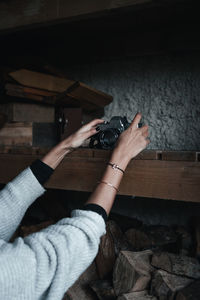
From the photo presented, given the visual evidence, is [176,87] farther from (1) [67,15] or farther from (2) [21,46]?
(2) [21,46]

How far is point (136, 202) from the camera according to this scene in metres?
1.82

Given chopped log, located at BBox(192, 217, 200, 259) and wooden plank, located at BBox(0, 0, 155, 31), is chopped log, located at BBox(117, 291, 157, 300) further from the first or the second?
wooden plank, located at BBox(0, 0, 155, 31)

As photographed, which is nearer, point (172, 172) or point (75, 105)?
point (172, 172)

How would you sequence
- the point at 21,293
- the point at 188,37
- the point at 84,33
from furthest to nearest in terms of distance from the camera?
the point at 84,33
the point at 188,37
the point at 21,293

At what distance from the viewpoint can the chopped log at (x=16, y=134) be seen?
143cm

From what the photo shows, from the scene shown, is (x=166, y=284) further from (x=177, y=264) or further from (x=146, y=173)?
(x=146, y=173)

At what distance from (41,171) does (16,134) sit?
0.51 meters

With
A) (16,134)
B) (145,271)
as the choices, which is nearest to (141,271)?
(145,271)

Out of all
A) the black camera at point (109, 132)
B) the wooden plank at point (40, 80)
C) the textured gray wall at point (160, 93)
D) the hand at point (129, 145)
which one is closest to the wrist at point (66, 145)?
the black camera at point (109, 132)

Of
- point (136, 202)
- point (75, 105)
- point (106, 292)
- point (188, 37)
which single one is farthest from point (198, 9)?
point (106, 292)

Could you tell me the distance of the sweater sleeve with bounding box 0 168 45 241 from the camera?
911mm

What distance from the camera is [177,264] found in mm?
1055

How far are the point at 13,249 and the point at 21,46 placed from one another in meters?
1.64

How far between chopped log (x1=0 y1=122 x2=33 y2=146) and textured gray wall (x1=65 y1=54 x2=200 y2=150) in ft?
2.00
